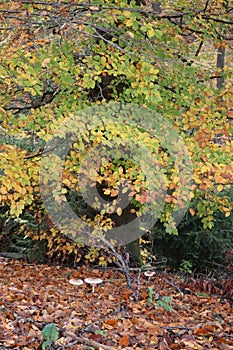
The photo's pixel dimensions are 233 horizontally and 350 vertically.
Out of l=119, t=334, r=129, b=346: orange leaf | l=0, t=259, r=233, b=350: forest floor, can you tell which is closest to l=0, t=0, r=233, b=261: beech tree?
l=0, t=259, r=233, b=350: forest floor

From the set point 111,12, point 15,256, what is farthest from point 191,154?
point 15,256

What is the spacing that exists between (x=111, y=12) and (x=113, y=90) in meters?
1.52

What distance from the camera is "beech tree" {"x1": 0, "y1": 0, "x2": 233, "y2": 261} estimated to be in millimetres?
5051

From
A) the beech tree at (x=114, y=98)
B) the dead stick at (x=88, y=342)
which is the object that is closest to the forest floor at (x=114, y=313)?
the dead stick at (x=88, y=342)

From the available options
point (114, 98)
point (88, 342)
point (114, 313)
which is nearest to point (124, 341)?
point (88, 342)

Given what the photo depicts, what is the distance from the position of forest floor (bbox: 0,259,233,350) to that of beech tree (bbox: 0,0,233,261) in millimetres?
814

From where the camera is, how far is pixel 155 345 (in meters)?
3.86

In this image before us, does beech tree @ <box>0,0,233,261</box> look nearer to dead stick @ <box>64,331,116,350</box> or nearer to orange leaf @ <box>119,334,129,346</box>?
orange leaf @ <box>119,334,129,346</box>

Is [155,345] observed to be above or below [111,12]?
below

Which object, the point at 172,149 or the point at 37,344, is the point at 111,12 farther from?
the point at 37,344

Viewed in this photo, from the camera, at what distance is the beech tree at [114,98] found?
5.05 meters

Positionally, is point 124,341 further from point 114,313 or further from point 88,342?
point 114,313

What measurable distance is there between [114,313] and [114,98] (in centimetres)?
296

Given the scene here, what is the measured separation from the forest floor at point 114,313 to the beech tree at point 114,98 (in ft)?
2.67
